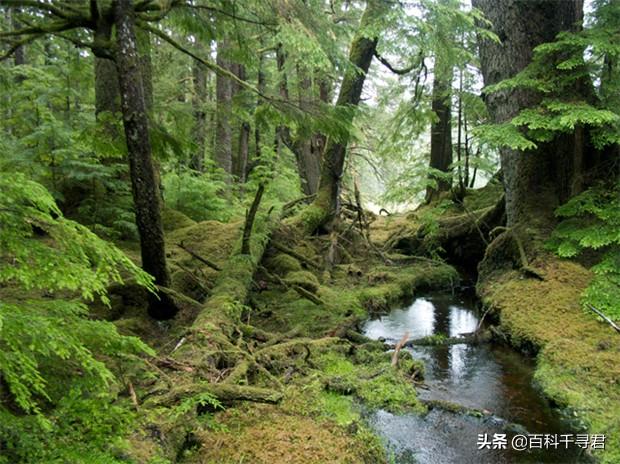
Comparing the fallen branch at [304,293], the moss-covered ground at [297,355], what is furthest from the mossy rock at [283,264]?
the fallen branch at [304,293]

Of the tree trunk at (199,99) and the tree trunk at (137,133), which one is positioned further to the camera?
the tree trunk at (199,99)

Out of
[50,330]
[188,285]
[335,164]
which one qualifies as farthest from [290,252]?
[50,330]

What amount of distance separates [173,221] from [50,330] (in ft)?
23.5

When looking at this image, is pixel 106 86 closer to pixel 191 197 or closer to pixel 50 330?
pixel 191 197

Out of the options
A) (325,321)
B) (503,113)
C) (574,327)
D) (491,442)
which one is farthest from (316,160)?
(491,442)

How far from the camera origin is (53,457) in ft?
5.57

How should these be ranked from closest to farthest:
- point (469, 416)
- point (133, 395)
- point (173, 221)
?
point (133, 395), point (469, 416), point (173, 221)

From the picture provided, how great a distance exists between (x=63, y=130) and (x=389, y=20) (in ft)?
17.2

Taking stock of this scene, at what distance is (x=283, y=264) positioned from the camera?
8625mm

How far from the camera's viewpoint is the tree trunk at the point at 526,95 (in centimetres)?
769

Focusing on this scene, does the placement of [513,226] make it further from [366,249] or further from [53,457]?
[53,457]

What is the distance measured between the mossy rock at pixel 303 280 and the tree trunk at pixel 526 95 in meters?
3.92

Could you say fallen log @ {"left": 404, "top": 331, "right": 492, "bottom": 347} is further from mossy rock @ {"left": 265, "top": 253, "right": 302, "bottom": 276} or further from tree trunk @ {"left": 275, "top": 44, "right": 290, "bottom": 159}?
tree trunk @ {"left": 275, "top": 44, "right": 290, "bottom": 159}

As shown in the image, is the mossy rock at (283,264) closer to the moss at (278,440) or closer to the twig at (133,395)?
the moss at (278,440)
